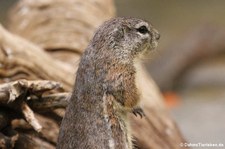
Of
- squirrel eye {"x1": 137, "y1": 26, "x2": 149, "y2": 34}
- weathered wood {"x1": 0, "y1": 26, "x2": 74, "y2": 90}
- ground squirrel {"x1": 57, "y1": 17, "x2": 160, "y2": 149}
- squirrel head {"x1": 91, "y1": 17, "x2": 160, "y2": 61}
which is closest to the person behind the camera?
ground squirrel {"x1": 57, "y1": 17, "x2": 160, "y2": 149}

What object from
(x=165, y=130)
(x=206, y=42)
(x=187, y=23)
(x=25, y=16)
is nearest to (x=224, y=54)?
(x=206, y=42)

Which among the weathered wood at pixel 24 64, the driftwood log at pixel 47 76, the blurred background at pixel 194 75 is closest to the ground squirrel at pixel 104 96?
the driftwood log at pixel 47 76

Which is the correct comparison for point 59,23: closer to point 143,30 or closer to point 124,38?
point 143,30

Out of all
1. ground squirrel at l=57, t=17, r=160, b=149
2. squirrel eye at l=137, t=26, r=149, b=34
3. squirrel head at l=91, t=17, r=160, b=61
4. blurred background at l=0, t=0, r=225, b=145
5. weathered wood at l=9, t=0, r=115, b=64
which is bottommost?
ground squirrel at l=57, t=17, r=160, b=149

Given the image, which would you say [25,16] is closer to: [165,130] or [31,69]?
[31,69]

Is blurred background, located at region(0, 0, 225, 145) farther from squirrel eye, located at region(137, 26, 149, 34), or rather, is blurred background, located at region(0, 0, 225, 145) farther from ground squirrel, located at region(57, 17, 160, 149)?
ground squirrel, located at region(57, 17, 160, 149)

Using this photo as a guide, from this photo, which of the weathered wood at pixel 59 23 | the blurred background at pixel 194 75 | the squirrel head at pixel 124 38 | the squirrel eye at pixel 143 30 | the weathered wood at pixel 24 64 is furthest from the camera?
the blurred background at pixel 194 75

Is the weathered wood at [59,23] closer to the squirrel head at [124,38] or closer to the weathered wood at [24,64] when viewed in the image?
the weathered wood at [24,64]

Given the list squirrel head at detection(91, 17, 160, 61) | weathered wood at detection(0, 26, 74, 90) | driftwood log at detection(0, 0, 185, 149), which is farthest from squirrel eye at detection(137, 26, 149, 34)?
weathered wood at detection(0, 26, 74, 90)
